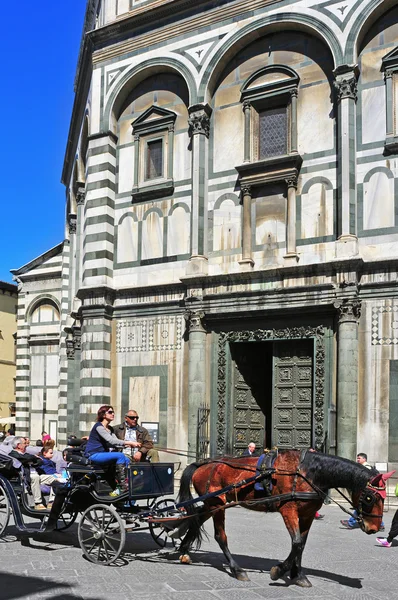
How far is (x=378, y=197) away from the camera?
16.5 m

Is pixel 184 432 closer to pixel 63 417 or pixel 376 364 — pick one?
pixel 376 364

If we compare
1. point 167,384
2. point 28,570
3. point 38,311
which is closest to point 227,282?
point 167,384

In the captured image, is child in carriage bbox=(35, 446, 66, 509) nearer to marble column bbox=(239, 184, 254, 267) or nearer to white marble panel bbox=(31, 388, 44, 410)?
marble column bbox=(239, 184, 254, 267)

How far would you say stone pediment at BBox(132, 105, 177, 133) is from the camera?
19922 mm

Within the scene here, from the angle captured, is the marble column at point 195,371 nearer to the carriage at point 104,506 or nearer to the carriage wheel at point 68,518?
the carriage wheel at point 68,518

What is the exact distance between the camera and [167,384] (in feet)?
61.9

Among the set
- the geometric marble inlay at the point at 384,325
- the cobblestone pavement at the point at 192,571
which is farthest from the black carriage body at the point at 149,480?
the geometric marble inlay at the point at 384,325

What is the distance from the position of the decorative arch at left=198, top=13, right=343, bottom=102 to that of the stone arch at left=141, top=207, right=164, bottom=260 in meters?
3.43

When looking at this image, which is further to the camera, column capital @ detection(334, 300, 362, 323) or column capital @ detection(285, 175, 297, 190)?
column capital @ detection(285, 175, 297, 190)

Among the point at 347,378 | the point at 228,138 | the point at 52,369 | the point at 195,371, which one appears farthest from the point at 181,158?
the point at 52,369

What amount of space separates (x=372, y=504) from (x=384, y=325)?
8.82 meters

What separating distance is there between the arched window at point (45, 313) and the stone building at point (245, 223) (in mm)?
13160

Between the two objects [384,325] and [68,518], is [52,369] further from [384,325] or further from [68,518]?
[68,518]

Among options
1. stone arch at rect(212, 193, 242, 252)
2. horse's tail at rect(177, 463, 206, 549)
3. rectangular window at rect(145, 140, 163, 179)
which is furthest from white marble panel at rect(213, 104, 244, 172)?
horse's tail at rect(177, 463, 206, 549)
